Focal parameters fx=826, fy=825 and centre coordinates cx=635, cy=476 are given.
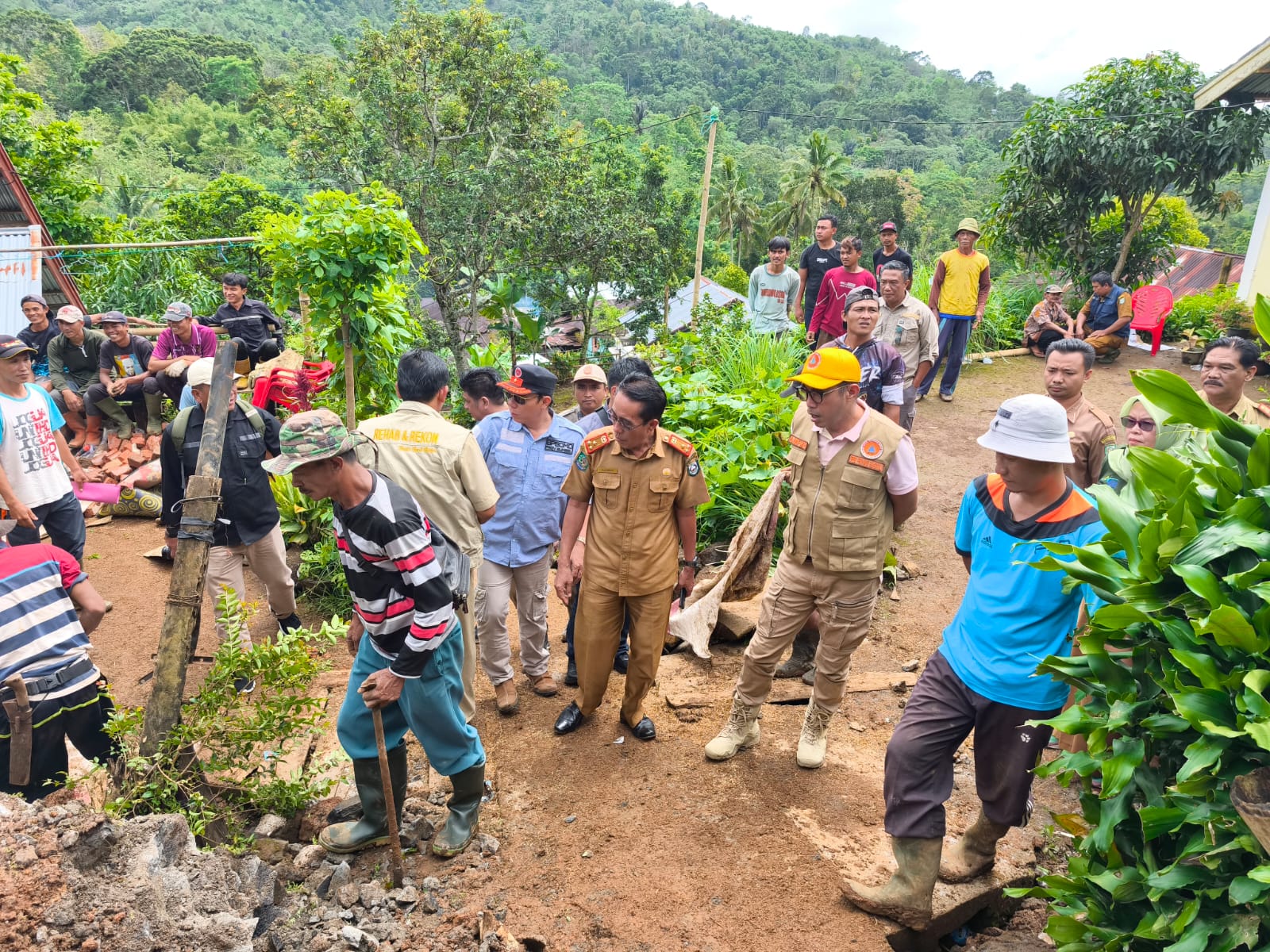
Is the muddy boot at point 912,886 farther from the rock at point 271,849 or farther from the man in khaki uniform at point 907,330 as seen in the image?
the man in khaki uniform at point 907,330

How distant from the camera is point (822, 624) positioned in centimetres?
380

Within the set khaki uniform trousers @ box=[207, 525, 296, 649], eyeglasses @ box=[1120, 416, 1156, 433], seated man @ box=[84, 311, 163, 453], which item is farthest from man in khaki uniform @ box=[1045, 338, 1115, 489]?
seated man @ box=[84, 311, 163, 453]

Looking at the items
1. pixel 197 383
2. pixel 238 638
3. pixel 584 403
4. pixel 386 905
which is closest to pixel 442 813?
pixel 386 905

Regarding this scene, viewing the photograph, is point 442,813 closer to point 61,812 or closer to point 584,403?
point 61,812

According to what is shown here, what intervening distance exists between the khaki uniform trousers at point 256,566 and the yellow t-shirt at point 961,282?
21.4 ft

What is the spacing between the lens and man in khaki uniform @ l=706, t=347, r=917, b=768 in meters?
3.52

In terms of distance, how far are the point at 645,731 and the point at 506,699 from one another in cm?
81

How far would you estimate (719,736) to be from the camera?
394cm

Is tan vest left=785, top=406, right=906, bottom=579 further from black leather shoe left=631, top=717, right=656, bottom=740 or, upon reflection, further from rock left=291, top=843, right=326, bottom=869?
rock left=291, top=843, right=326, bottom=869

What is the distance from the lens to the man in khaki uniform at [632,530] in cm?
374

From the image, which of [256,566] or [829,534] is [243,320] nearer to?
[256,566]

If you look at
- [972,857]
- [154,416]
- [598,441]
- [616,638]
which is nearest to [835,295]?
[598,441]

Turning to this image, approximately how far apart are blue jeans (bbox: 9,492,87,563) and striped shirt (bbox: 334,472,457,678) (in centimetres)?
318

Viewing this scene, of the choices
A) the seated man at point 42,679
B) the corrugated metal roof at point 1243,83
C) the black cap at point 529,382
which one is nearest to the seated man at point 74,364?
the seated man at point 42,679
